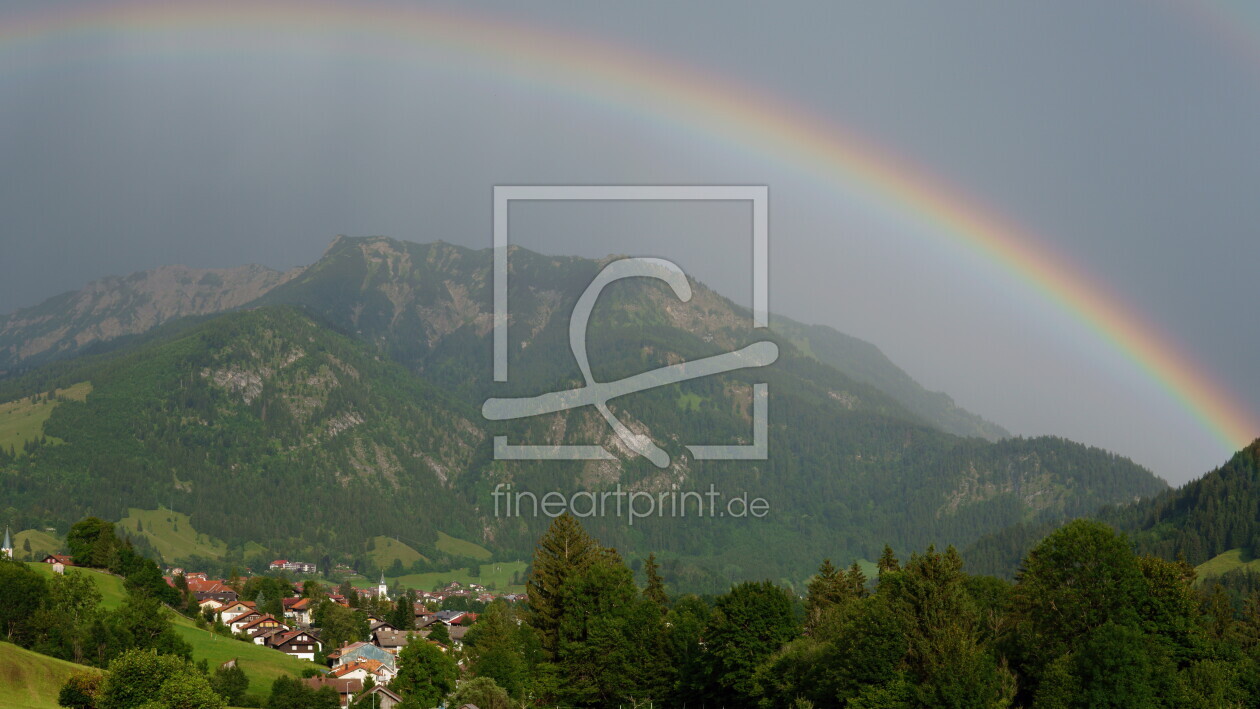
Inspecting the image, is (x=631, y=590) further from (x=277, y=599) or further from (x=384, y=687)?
(x=277, y=599)

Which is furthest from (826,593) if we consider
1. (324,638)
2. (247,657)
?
(324,638)

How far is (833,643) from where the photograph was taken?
2598 inches

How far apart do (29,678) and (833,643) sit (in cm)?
5466

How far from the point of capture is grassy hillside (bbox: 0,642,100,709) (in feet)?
242

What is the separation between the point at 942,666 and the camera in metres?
58.8

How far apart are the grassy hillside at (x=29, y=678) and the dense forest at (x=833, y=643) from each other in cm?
224

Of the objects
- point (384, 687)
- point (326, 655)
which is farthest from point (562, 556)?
point (326, 655)

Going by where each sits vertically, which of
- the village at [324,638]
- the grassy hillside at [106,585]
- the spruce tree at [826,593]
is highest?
the spruce tree at [826,593]

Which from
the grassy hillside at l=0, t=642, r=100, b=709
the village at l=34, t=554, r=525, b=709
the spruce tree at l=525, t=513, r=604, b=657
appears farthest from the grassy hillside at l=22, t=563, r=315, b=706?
the spruce tree at l=525, t=513, r=604, b=657

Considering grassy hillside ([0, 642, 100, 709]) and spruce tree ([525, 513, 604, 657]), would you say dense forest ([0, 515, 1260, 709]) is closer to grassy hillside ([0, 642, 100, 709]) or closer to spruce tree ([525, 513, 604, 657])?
spruce tree ([525, 513, 604, 657])

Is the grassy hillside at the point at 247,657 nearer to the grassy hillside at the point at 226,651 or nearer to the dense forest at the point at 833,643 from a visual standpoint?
the grassy hillside at the point at 226,651

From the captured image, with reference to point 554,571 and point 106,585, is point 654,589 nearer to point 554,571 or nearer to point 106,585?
point 554,571

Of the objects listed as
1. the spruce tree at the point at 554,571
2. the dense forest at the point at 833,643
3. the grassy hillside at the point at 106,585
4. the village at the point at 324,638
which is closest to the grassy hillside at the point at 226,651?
the grassy hillside at the point at 106,585

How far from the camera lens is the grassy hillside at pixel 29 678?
73675 mm
